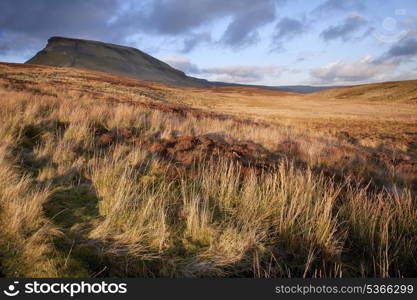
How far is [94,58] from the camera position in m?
144

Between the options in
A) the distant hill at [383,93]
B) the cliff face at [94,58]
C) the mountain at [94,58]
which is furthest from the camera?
the cliff face at [94,58]

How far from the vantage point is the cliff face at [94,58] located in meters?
130

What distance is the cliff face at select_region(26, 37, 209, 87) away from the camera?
130 meters

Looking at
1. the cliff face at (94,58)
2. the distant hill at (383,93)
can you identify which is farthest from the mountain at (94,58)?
the distant hill at (383,93)

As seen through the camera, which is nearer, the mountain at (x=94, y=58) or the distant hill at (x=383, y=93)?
the distant hill at (x=383, y=93)

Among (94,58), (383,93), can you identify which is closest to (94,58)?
(94,58)

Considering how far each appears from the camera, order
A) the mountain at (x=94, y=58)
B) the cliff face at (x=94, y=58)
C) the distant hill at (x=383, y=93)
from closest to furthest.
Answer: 1. the distant hill at (x=383, y=93)
2. the mountain at (x=94, y=58)
3. the cliff face at (x=94, y=58)

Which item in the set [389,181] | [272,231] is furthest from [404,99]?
[272,231]

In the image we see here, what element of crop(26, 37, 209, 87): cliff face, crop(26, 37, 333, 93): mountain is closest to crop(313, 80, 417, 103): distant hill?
crop(26, 37, 333, 93): mountain

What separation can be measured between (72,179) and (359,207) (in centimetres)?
386

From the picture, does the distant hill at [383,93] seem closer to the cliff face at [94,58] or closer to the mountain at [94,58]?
the mountain at [94,58]

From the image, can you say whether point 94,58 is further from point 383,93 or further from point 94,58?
point 383,93

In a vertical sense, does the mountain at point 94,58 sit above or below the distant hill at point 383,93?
above

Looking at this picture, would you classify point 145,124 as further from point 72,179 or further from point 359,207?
point 359,207
